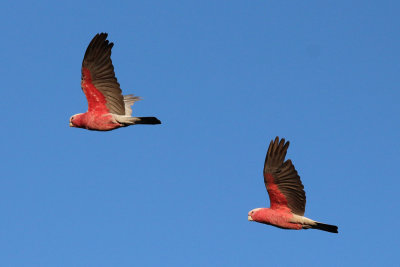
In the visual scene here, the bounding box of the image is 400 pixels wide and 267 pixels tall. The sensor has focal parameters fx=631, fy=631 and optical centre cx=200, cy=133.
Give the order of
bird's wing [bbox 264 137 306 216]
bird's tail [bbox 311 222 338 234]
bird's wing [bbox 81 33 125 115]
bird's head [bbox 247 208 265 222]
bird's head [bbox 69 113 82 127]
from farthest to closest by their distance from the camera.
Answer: bird's head [bbox 69 113 82 127] < bird's head [bbox 247 208 265 222] < bird's wing [bbox 81 33 125 115] < bird's tail [bbox 311 222 338 234] < bird's wing [bbox 264 137 306 216]

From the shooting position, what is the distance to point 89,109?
73.6 ft

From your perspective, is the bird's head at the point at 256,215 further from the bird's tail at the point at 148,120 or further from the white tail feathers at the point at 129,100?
the white tail feathers at the point at 129,100

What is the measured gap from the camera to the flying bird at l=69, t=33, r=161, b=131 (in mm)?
21297

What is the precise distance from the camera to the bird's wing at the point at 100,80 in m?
21.3

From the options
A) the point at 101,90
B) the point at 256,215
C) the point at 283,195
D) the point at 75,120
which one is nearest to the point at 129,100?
the point at 75,120

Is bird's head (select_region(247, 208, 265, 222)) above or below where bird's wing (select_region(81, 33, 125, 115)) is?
below

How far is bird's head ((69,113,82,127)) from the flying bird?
6.9 inches

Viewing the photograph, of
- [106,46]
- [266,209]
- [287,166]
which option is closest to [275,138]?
[287,166]

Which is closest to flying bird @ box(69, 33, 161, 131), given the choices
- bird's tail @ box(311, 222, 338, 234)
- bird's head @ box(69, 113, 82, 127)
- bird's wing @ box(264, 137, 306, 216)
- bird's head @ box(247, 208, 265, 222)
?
bird's head @ box(69, 113, 82, 127)

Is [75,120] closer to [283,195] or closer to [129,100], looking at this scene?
[129,100]

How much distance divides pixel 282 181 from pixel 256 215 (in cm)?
186

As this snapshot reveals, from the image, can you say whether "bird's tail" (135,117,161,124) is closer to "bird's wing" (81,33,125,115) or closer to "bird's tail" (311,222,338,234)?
"bird's wing" (81,33,125,115)

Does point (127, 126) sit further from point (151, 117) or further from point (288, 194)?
point (288, 194)

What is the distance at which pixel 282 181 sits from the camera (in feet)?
68.7
